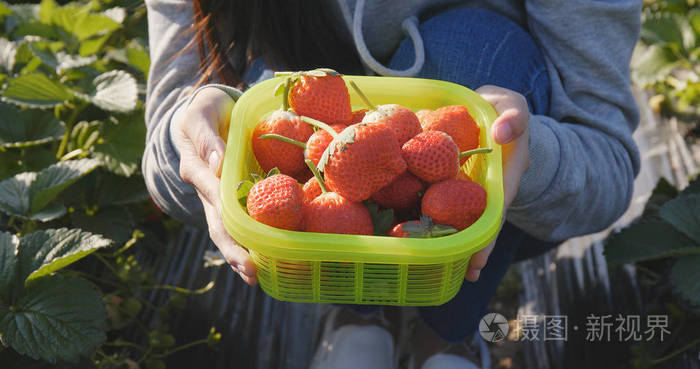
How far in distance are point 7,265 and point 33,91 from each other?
1.53 feet

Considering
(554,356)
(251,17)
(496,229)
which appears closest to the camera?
(496,229)

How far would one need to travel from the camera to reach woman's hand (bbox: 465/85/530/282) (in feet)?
2.85

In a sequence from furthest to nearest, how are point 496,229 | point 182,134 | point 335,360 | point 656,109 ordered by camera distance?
point 656,109
point 335,360
point 182,134
point 496,229

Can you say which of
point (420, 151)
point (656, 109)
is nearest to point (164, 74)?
point (420, 151)

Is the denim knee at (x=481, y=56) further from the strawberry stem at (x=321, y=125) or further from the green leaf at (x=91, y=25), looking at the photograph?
the green leaf at (x=91, y=25)

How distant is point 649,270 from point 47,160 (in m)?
1.40

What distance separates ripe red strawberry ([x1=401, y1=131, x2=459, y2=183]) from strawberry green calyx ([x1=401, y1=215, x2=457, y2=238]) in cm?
8

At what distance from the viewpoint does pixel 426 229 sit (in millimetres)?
797

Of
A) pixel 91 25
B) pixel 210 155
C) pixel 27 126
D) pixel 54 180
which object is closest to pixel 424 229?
pixel 210 155

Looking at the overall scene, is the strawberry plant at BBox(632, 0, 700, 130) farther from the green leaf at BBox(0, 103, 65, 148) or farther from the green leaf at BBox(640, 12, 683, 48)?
→ the green leaf at BBox(0, 103, 65, 148)

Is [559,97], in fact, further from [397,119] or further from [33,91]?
[33,91]

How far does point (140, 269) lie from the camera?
4.96ft

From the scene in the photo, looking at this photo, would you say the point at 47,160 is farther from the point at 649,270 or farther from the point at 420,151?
the point at 649,270

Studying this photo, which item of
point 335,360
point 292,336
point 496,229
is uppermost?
point 496,229
